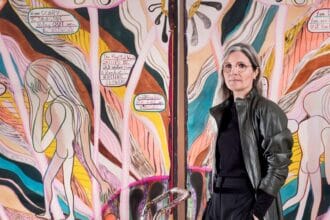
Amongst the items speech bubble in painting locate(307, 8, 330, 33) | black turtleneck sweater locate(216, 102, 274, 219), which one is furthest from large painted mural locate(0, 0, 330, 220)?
black turtleneck sweater locate(216, 102, 274, 219)

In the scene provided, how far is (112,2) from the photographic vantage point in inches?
119

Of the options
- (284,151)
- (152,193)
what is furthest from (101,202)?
(284,151)

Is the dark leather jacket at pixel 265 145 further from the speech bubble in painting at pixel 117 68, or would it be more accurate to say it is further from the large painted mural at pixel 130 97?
the speech bubble in painting at pixel 117 68

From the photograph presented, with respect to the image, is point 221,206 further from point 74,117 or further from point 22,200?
point 22,200

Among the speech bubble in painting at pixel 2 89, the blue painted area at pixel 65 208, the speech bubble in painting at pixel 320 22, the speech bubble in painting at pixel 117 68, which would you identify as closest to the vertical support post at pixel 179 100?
the speech bubble in painting at pixel 117 68

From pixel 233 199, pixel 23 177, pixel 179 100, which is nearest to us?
pixel 233 199

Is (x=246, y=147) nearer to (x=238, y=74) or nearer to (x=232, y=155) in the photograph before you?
(x=232, y=155)

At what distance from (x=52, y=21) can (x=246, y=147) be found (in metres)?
1.47

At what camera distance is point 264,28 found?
290cm

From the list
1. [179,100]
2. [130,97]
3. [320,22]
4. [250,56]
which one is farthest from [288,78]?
[130,97]

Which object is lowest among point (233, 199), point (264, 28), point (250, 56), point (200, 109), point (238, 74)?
point (233, 199)

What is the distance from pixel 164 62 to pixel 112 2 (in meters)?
0.51

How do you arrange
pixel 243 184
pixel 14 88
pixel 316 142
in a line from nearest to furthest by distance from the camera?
pixel 243 184
pixel 316 142
pixel 14 88

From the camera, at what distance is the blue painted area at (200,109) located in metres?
2.93
